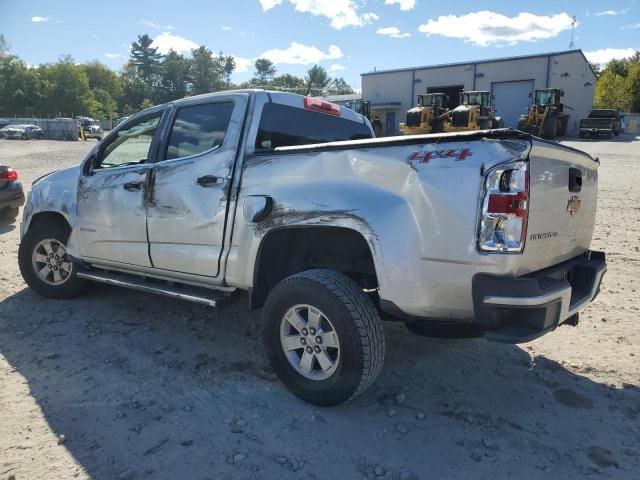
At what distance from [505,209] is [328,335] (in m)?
1.28

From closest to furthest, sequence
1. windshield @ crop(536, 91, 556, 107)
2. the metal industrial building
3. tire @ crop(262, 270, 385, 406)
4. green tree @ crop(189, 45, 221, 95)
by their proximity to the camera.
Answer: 1. tire @ crop(262, 270, 385, 406)
2. windshield @ crop(536, 91, 556, 107)
3. the metal industrial building
4. green tree @ crop(189, 45, 221, 95)

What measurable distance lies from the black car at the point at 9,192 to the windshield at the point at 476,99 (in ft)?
83.6

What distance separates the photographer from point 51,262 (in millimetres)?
5195

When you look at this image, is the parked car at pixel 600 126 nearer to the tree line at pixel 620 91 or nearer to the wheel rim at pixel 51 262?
the tree line at pixel 620 91

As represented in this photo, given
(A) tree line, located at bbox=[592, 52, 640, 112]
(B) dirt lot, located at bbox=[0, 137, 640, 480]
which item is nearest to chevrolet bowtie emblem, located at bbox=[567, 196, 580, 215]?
(B) dirt lot, located at bbox=[0, 137, 640, 480]

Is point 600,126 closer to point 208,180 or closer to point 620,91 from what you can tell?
point 620,91

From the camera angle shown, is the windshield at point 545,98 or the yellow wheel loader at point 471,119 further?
the windshield at point 545,98

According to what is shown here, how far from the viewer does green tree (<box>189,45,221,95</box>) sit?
108994 millimetres

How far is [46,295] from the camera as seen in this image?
205 inches

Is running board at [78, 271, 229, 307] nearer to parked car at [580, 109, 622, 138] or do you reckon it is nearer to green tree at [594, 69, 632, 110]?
parked car at [580, 109, 622, 138]

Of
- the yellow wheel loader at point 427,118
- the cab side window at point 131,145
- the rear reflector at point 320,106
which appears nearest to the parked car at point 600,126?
the yellow wheel loader at point 427,118

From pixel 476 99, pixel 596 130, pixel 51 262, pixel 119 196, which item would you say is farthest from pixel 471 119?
pixel 119 196

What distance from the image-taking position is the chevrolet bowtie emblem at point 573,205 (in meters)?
3.17

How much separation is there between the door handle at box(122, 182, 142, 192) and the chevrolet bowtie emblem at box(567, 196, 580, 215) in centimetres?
322
